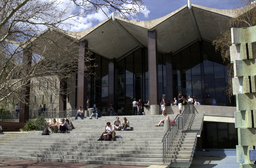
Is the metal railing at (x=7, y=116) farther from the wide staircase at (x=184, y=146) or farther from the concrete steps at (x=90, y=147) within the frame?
the wide staircase at (x=184, y=146)

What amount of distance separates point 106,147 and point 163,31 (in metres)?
14.6

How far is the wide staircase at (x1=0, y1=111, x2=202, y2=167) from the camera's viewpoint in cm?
985

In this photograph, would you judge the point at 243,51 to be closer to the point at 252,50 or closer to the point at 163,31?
the point at 252,50

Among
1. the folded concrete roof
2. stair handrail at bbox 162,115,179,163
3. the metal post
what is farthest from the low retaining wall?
stair handrail at bbox 162,115,179,163

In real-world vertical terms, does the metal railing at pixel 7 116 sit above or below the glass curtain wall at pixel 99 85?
below

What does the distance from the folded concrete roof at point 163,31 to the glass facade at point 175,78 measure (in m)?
1.21

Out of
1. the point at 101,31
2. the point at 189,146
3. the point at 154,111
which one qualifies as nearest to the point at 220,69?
the point at 154,111

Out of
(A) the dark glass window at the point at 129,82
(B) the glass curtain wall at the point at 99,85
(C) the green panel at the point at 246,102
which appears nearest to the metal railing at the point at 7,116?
(B) the glass curtain wall at the point at 99,85

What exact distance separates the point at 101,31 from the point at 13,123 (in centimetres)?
1245

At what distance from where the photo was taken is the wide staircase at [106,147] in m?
9.85

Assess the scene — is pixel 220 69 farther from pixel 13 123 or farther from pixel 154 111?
pixel 13 123

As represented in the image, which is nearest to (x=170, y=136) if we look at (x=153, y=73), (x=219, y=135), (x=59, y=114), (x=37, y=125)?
(x=153, y=73)

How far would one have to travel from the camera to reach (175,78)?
28.0 metres

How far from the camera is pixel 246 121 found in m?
4.43
